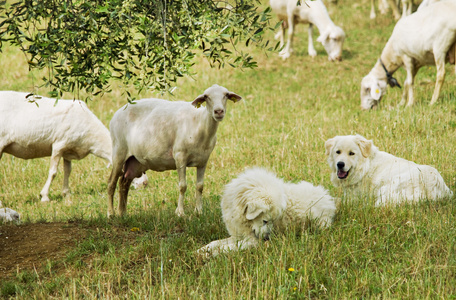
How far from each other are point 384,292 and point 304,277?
2.24ft

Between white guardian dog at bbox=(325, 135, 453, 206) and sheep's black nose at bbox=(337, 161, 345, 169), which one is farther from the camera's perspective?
sheep's black nose at bbox=(337, 161, 345, 169)

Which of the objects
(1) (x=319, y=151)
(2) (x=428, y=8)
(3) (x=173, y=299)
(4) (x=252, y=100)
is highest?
(2) (x=428, y=8)

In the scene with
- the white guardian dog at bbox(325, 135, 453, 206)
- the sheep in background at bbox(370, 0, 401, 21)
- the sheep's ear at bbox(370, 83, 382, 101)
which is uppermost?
the sheep in background at bbox(370, 0, 401, 21)

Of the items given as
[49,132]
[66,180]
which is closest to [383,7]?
[49,132]

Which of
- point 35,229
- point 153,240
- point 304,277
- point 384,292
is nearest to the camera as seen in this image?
point 384,292

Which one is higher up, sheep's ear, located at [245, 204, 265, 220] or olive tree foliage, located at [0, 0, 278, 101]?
olive tree foliage, located at [0, 0, 278, 101]

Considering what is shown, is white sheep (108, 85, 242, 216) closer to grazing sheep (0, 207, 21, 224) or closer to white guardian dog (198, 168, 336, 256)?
grazing sheep (0, 207, 21, 224)

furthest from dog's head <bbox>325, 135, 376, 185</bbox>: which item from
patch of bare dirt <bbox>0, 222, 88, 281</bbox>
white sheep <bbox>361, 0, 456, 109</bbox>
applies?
white sheep <bbox>361, 0, 456, 109</bbox>

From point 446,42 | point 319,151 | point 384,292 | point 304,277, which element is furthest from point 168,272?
point 446,42

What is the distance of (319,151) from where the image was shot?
34.8 ft

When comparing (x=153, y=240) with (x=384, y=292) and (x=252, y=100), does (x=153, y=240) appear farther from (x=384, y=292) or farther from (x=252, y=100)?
(x=252, y=100)

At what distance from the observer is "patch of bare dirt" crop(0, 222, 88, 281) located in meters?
5.39

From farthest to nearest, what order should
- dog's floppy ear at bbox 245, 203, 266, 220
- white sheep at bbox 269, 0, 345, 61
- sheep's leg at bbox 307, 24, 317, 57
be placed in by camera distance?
1. sheep's leg at bbox 307, 24, 317, 57
2. white sheep at bbox 269, 0, 345, 61
3. dog's floppy ear at bbox 245, 203, 266, 220

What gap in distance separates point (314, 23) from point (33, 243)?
15885 mm
